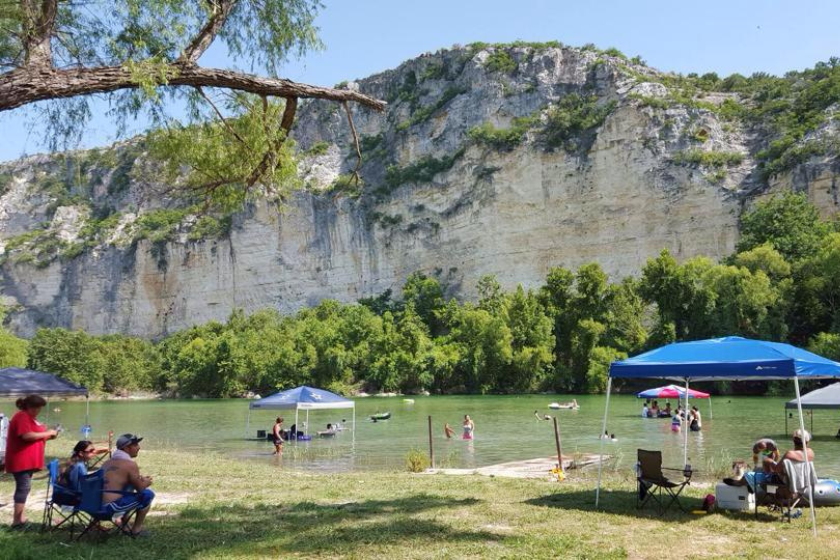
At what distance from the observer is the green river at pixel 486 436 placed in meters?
16.8

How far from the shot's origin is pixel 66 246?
317 feet

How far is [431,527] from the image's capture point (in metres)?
6.89

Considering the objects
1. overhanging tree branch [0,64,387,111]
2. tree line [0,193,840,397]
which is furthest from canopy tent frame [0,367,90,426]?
tree line [0,193,840,397]

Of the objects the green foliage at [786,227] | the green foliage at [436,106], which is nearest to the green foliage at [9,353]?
the green foliage at [436,106]

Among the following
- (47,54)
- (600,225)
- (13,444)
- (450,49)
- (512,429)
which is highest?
(450,49)

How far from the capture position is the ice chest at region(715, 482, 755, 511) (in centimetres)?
789

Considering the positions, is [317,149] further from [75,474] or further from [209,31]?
[75,474]

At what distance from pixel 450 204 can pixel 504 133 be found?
9850 millimetres

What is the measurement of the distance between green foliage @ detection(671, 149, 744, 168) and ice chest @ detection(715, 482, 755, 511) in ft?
204

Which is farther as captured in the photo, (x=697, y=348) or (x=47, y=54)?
(x=697, y=348)

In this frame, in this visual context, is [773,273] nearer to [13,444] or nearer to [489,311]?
[489,311]

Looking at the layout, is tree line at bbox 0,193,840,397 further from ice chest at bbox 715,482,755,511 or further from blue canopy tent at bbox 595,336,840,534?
ice chest at bbox 715,482,755,511

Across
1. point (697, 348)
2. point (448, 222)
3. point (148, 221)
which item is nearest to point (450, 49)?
point (448, 222)

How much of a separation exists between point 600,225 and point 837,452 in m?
55.1
